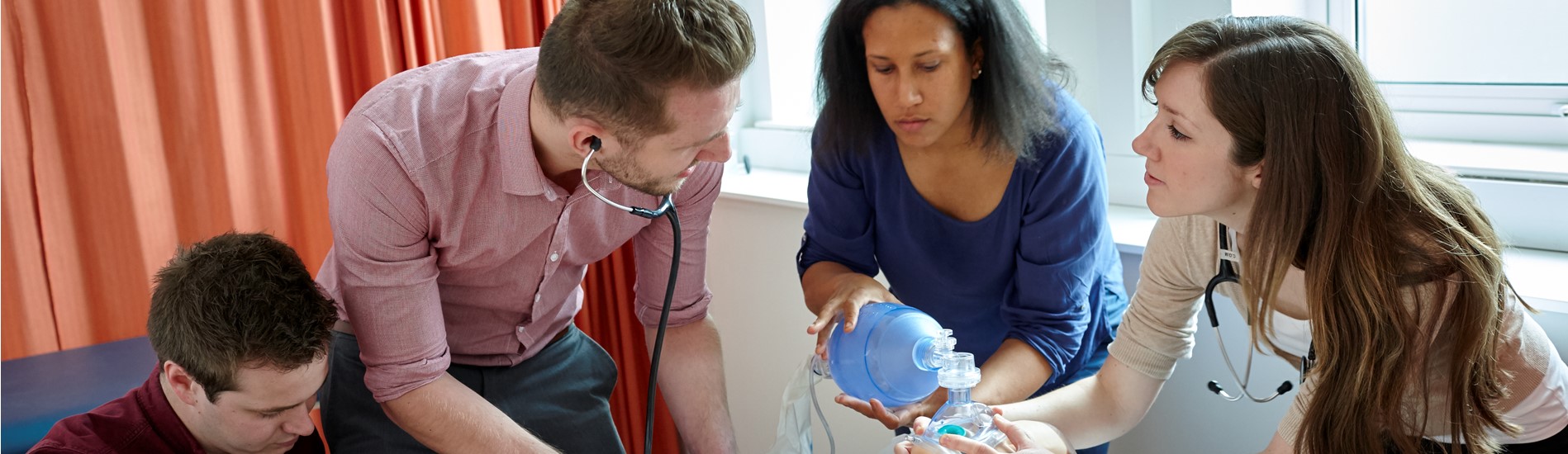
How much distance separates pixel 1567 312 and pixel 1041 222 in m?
0.69

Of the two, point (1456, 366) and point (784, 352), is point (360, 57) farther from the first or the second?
point (1456, 366)

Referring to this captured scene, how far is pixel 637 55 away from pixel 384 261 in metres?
0.41

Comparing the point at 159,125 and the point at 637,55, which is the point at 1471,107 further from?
the point at 159,125

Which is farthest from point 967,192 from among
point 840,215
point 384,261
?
point 384,261

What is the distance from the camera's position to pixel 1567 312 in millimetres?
1470

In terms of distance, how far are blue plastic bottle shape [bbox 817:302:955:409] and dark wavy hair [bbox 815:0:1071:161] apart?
0.35m

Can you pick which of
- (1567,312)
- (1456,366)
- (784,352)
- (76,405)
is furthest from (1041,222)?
(76,405)

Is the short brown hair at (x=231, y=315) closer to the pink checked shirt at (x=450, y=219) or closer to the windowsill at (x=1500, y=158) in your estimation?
the pink checked shirt at (x=450, y=219)

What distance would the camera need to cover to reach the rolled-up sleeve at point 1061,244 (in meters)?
1.60

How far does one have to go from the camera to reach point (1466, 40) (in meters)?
1.85

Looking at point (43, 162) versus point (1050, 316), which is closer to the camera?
point (1050, 316)

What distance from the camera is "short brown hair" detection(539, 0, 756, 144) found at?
126 cm

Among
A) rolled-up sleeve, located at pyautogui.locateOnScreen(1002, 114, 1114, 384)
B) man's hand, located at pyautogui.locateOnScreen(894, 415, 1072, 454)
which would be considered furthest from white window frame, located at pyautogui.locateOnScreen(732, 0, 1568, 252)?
man's hand, located at pyautogui.locateOnScreen(894, 415, 1072, 454)

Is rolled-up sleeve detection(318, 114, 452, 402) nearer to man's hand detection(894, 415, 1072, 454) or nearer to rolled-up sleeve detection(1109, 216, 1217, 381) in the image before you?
man's hand detection(894, 415, 1072, 454)
